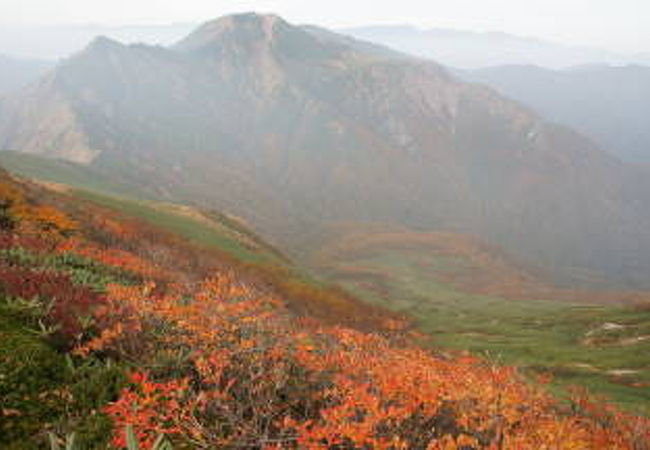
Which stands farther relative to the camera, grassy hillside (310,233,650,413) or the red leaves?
grassy hillside (310,233,650,413)

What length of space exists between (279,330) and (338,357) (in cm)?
144

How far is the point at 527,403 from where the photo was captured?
946cm

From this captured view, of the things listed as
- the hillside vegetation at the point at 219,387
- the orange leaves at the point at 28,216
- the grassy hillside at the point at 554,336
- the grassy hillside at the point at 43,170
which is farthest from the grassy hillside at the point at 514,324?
the grassy hillside at the point at 43,170

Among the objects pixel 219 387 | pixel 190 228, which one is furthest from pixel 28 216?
pixel 190 228

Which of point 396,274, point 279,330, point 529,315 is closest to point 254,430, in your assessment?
point 279,330

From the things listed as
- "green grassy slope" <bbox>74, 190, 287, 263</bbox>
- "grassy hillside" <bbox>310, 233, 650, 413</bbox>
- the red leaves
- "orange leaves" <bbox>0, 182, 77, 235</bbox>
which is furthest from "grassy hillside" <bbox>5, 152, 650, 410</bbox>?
"orange leaves" <bbox>0, 182, 77, 235</bbox>

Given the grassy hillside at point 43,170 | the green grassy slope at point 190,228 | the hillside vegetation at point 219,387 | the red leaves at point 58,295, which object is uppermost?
the grassy hillside at point 43,170

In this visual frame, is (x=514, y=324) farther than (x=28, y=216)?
Yes

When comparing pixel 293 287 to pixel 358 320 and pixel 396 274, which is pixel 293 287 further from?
pixel 396 274

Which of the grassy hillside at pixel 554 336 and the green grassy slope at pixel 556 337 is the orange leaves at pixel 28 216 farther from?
the grassy hillside at pixel 554 336

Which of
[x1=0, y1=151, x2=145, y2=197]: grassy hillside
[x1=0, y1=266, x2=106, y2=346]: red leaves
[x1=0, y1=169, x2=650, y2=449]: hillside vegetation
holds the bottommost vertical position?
[x1=0, y1=169, x2=650, y2=449]: hillside vegetation

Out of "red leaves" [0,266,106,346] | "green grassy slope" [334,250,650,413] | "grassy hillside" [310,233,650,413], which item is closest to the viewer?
"red leaves" [0,266,106,346]

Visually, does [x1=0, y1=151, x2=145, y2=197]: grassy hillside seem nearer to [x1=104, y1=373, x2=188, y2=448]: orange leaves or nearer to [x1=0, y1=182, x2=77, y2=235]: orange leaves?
[x1=0, y1=182, x2=77, y2=235]: orange leaves

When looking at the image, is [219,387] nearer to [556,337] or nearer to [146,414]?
[146,414]
